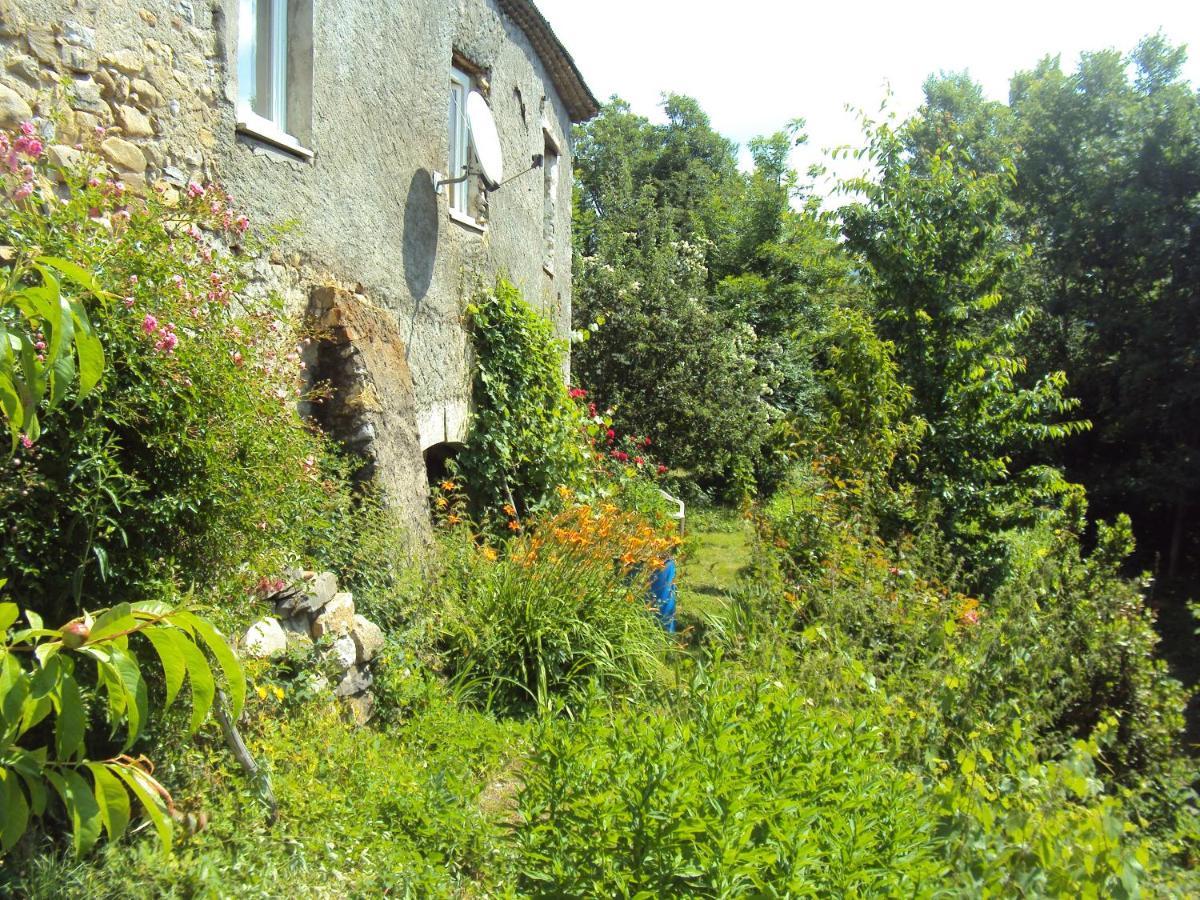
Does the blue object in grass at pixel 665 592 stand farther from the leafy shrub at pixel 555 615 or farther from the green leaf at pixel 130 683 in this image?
the green leaf at pixel 130 683

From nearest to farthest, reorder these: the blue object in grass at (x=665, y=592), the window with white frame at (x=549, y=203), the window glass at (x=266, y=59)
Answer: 1. the window glass at (x=266, y=59)
2. the blue object in grass at (x=665, y=592)
3. the window with white frame at (x=549, y=203)

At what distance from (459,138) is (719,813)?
22.9 feet

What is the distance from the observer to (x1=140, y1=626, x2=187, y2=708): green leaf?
5.01 feet

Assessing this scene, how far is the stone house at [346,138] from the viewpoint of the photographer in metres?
3.59

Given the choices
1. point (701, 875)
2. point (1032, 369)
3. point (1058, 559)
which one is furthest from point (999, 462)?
point (1032, 369)

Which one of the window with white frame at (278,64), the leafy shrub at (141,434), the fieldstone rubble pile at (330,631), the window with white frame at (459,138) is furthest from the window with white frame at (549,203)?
the leafy shrub at (141,434)

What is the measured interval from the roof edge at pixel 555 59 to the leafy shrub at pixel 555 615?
518cm

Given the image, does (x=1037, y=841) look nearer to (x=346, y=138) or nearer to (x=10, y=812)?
(x=10, y=812)

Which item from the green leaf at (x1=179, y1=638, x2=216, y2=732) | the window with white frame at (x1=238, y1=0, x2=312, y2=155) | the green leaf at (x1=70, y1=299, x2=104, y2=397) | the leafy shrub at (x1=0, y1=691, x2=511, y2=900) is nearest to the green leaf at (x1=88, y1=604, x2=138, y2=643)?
the green leaf at (x1=179, y1=638, x2=216, y2=732)

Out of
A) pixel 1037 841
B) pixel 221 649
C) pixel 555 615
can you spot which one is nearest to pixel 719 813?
pixel 1037 841

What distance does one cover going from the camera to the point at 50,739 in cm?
278

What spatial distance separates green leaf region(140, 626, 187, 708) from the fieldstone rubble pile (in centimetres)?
227

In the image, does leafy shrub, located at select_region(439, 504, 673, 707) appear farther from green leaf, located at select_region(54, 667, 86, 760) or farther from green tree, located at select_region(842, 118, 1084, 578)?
green leaf, located at select_region(54, 667, 86, 760)

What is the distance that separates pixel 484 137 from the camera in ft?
23.1
